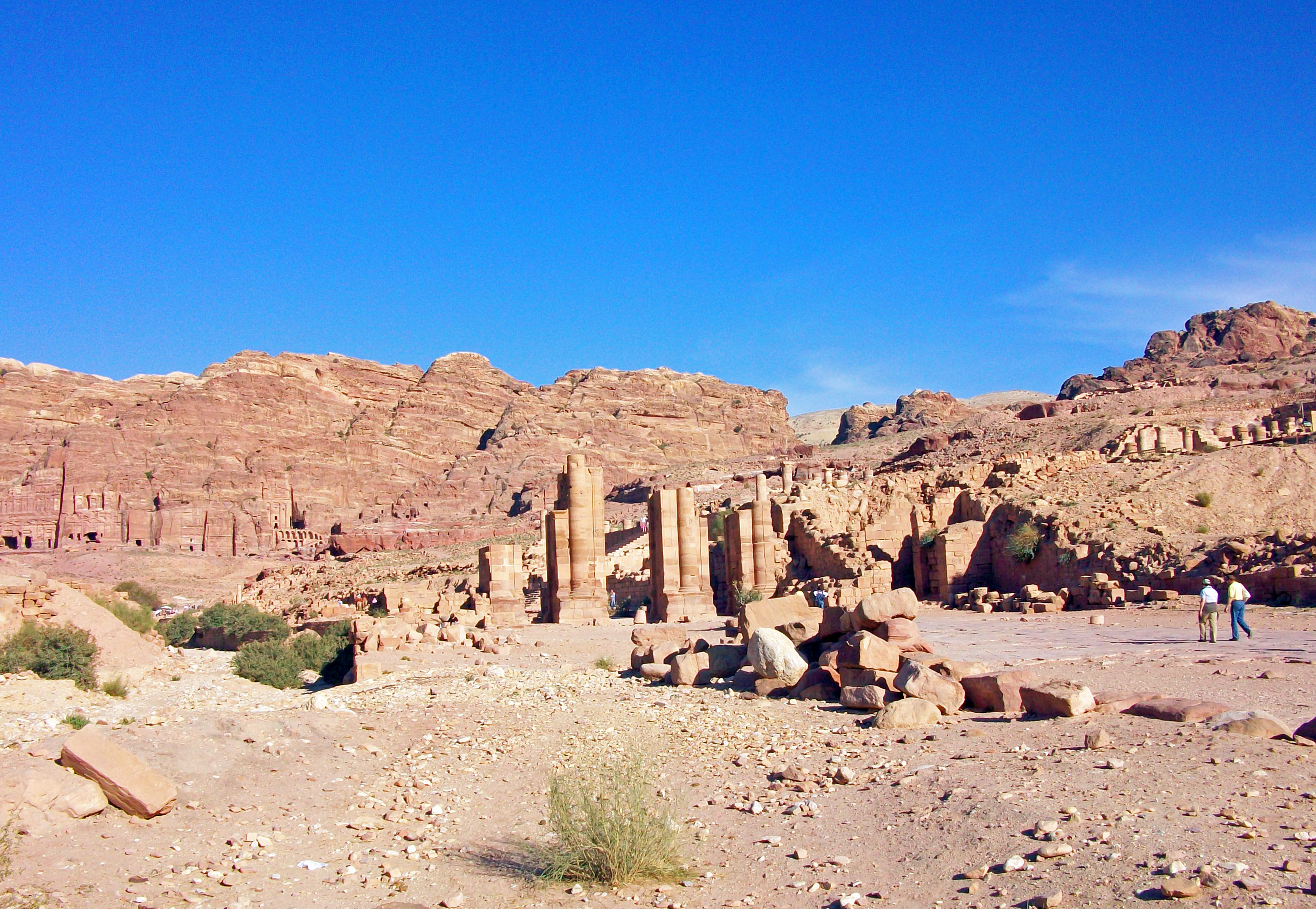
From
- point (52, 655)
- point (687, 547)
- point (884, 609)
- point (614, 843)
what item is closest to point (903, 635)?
point (884, 609)

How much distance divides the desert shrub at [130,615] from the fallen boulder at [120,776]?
1391 centimetres

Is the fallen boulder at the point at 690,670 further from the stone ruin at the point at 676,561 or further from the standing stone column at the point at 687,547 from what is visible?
the standing stone column at the point at 687,547

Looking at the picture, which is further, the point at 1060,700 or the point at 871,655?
the point at 871,655

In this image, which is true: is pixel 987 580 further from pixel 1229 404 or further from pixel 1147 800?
pixel 1229 404

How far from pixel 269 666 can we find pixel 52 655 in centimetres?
398

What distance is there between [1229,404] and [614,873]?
172 ft

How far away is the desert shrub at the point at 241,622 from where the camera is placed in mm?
24844

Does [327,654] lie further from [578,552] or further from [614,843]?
[614,843]

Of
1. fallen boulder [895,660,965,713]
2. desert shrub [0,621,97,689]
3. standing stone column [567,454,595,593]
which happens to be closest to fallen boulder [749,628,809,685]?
fallen boulder [895,660,965,713]

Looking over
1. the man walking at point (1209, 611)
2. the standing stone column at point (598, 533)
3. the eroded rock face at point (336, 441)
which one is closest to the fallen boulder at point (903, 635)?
the man walking at point (1209, 611)

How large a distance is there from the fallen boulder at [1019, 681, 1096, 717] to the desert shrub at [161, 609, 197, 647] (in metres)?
23.2

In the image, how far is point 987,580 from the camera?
27688 millimetres

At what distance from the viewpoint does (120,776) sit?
287 inches

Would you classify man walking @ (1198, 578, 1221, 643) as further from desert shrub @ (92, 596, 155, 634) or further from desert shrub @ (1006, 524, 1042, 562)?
desert shrub @ (92, 596, 155, 634)
